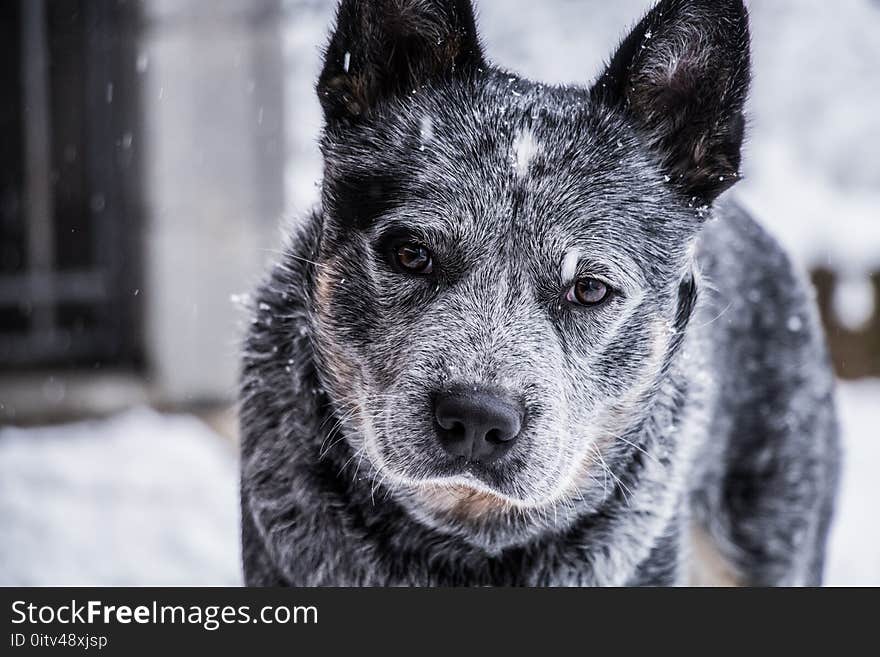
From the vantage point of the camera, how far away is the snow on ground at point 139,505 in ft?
12.2

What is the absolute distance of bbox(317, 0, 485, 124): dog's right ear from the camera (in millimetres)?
2207

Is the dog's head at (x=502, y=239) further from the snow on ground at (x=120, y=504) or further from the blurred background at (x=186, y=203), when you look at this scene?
the blurred background at (x=186, y=203)

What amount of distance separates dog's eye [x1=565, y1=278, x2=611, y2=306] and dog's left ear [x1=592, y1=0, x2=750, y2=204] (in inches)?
13.7

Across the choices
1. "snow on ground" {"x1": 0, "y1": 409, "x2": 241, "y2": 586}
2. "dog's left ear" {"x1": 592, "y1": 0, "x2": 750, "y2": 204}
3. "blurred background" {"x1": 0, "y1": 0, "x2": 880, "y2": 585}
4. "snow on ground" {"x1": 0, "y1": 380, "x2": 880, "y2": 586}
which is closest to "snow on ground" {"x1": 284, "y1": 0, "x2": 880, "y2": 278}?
"blurred background" {"x1": 0, "y1": 0, "x2": 880, "y2": 585}

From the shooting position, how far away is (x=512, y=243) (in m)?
2.08

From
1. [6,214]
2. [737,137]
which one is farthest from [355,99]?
[6,214]

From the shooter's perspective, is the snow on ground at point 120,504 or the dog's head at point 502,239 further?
the snow on ground at point 120,504

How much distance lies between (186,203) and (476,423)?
14.5ft

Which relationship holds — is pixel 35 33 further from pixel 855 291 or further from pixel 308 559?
pixel 855 291

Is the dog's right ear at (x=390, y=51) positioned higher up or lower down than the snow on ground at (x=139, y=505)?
higher up

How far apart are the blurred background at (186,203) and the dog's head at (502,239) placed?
2375 mm

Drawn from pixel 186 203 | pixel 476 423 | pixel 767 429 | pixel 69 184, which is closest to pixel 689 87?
pixel 476 423

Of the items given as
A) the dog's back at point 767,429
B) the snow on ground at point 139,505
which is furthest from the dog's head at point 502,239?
the snow on ground at point 139,505

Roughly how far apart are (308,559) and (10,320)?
5077mm
